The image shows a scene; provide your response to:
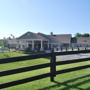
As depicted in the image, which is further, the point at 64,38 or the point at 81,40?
the point at 81,40

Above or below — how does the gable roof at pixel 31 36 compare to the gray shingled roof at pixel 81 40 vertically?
above

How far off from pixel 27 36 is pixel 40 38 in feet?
14.6

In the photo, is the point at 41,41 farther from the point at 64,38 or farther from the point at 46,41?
the point at 64,38

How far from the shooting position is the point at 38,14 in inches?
811

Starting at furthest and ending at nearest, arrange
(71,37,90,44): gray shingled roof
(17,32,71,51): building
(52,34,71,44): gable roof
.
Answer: (71,37,90,44): gray shingled roof, (52,34,71,44): gable roof, (17,32,71,51): building

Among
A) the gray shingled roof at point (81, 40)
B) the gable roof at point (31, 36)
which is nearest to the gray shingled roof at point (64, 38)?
the gray shingled roof at point (81, 40)

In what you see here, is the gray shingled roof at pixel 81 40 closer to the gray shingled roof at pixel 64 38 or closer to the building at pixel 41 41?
the gray shingled roof at pixel 64 38

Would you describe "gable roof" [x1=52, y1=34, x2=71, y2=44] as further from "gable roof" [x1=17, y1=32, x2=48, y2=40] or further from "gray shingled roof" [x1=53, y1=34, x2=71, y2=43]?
"gable roof" [x1=17, y1=32, x2=48, y2=40]

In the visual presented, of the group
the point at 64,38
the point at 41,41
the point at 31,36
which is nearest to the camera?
the point at 41,41

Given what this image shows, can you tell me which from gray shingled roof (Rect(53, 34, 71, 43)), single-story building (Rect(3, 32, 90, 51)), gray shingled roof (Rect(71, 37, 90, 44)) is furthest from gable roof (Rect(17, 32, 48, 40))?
gray shingled roof (Rect(71, 37, 90, 44))

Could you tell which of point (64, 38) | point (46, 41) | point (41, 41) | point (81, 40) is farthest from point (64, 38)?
point (41, 41)

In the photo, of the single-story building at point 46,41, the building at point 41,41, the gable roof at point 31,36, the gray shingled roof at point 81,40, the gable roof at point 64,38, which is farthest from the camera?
the gray shingled roof at point 81,40

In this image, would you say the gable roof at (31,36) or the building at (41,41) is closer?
the gable roof at (31,36)

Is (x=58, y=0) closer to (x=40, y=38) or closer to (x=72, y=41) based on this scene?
(x=40, y=38)
